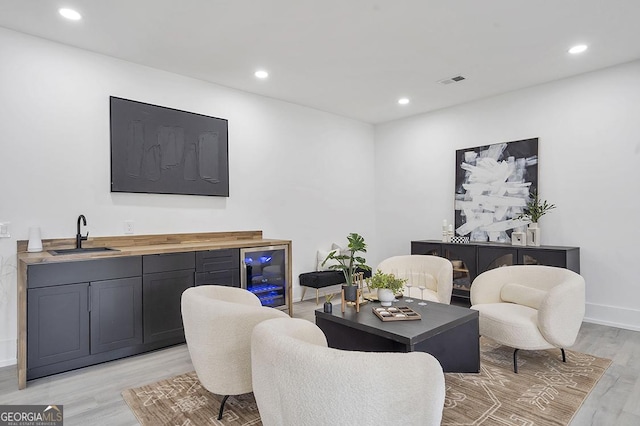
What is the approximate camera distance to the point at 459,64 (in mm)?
4016

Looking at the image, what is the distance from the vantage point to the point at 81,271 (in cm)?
298

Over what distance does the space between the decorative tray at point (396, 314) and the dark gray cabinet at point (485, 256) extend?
2306 mm

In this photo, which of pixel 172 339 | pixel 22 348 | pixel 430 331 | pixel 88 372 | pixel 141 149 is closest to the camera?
pixel 430 331

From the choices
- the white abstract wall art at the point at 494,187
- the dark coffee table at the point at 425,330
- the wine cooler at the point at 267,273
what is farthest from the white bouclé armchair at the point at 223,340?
the white abstract wall art at the point at 494,187

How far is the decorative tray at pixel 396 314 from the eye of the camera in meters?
2.61

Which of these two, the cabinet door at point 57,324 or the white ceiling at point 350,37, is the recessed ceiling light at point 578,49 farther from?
the cabinet door at point 57,324

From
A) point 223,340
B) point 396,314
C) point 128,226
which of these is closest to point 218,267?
Result: point 128,226

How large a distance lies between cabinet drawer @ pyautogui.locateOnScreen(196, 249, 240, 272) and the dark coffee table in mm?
1376

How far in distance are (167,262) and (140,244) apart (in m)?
0.57

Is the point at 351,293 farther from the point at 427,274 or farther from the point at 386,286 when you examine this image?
the point at 427,274

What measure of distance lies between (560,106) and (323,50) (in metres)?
3.04

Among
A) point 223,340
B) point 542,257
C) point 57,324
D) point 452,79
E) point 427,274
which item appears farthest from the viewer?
point 452,79

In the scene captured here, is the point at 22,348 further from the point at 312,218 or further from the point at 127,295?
the point at 312,218

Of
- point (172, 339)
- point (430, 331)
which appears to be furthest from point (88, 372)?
point (430, 331)
